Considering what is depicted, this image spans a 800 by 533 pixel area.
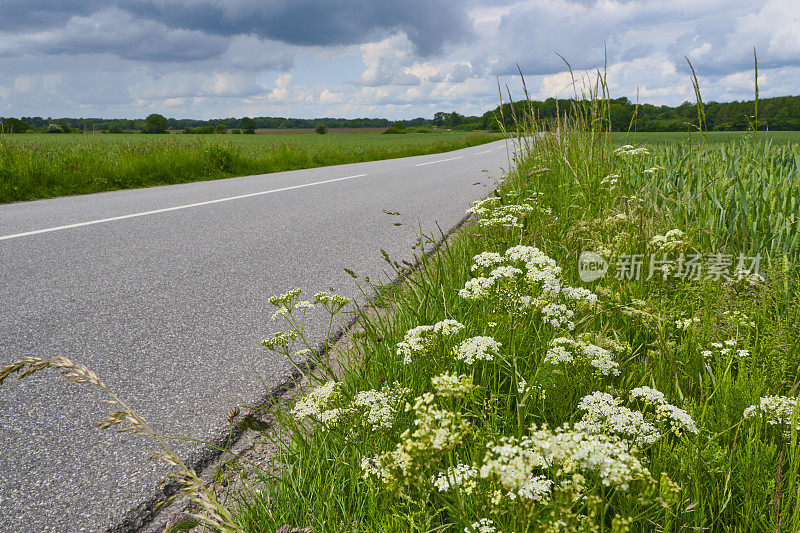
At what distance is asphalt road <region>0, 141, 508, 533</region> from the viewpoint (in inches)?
75.7

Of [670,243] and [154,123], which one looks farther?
[154,123]

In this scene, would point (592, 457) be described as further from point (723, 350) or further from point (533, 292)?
point (723, 350)

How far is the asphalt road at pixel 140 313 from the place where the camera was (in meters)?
1.92

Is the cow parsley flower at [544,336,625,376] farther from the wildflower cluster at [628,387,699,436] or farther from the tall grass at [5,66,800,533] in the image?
the wildflower cluster at [628,387,699,436]

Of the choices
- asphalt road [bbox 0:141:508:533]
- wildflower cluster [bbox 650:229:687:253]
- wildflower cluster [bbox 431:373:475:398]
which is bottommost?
asphalt road [bbox 0:141:508:533]

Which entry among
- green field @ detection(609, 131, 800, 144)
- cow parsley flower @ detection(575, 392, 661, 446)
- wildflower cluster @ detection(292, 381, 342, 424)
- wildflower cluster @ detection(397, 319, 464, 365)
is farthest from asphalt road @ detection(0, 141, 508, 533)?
green field @ detection(609, 131, 800, 144)

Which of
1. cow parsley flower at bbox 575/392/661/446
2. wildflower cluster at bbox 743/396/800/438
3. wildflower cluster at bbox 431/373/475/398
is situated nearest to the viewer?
wildflower cluster at bbox 431/373/475/398

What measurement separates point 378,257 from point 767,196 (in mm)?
3196

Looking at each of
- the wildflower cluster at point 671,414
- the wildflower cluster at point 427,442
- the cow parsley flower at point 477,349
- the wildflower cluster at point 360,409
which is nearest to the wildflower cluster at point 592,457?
the wildflower cluster at point 427,442

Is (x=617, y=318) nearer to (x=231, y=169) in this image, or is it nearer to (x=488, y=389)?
(x=488, y=389)

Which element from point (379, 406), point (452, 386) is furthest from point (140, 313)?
point (452, 386)

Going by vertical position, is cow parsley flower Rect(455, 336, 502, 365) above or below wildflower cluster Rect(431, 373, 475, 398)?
below

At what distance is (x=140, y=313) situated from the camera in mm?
3398

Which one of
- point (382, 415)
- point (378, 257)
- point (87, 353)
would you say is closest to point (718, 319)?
point (382, 415)
